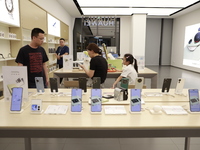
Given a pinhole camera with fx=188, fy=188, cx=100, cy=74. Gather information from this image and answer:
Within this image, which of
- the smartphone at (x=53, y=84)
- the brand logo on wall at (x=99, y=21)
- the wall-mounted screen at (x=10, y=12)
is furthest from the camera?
the brand logo on wall at (x=99, y=21)

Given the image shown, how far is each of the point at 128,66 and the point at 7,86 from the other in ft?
6.54

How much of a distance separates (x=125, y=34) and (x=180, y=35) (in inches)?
130

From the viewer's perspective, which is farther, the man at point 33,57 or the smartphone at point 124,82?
the man at point 33,57

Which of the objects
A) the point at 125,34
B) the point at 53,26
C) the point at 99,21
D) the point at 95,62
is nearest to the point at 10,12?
the point at 95,62

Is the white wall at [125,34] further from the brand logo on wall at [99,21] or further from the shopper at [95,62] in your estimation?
the shopper at [95,62]

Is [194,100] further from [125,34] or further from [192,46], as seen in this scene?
[125,34]

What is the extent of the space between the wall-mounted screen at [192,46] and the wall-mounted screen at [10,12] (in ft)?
27.3

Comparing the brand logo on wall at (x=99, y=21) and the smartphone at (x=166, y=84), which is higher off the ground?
the brand logo on wall at (x=99, y=21)

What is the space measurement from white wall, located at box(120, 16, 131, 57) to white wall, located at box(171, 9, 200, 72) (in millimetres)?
3007

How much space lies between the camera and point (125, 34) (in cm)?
1202

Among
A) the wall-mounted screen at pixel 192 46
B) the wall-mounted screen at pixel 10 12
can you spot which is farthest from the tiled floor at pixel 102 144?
the wall-mounted screen at pixel 192 46

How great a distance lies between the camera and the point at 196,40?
9.41 meters

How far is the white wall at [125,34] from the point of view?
11898 mm

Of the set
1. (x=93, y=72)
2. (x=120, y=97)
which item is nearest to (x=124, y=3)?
(x=93, y=72)
